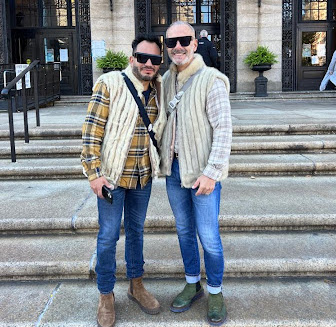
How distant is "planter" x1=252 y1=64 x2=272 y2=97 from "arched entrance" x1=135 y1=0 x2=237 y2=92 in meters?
0.97

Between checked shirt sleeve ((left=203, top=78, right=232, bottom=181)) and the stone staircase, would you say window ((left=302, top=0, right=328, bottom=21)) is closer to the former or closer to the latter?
the stone staircase

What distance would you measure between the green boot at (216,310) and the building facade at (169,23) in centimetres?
1210

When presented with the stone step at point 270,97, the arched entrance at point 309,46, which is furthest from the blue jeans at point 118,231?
the arched entrance at point 309,46

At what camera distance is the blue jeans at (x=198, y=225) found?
2.63 m

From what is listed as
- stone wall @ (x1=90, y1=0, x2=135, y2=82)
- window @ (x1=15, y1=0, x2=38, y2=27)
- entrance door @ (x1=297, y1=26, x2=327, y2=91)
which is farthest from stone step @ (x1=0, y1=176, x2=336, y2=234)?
window @ (x1=15, y1=0, x2=38, y2=27)

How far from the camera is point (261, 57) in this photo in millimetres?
13578

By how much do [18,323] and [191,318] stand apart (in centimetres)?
122

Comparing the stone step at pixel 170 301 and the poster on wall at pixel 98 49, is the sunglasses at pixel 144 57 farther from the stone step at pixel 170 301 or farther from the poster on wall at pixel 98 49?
the poster on wall at pixel 98 49

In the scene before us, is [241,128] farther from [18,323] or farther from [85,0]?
[85,0]

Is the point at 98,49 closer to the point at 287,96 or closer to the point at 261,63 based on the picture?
the point at 261,63

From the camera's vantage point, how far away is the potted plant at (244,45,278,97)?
44.6 feet

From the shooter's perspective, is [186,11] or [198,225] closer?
[198,225]

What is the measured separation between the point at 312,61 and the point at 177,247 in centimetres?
1377

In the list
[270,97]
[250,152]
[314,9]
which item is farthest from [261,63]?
[250,152]
